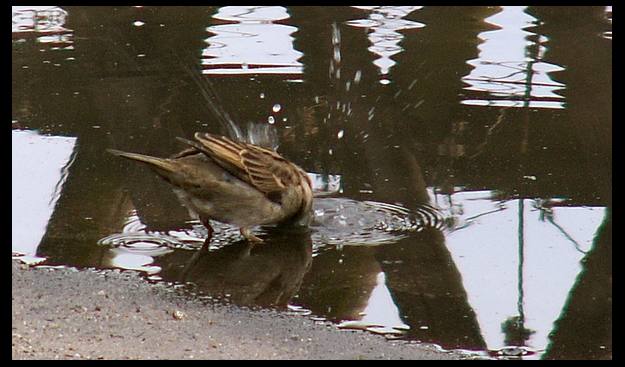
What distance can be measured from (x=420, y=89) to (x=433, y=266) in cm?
349

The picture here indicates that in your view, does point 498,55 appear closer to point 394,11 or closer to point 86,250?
point 394,11

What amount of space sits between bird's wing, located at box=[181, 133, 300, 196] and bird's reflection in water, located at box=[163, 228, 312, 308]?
34 centimetres

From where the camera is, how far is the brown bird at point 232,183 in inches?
273

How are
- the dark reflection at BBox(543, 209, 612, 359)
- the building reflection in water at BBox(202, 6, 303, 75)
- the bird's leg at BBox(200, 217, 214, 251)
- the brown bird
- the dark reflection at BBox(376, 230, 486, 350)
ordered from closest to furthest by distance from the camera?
1. the dark reflection at BBox(543, 209, 612, 359)
2. the dark reflection at BBox(376, 230, 486, 350)
3. the brown bird
4. the bird's leg at BBox(200, 217, 214, 251)
5. the building reflection in water at BBox(202, 6, 303, 75)

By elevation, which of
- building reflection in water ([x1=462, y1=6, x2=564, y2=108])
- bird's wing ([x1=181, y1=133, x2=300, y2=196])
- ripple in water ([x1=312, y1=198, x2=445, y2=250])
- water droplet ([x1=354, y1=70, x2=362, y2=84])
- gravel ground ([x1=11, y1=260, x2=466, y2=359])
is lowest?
building reflection in water ([x1=462, y1=6, x2=564, y2=108])

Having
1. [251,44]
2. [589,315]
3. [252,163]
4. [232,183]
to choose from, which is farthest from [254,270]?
[251,44]

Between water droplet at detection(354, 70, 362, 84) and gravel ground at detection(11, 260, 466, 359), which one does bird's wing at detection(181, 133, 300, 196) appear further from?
water droplet at detection(354, 70, 362, 84)

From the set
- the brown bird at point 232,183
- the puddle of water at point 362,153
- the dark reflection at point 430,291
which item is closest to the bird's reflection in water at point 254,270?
the puddle of water at point 362,153

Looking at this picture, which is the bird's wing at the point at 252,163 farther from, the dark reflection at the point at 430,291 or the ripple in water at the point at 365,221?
the dark reflection at the point at 430,291

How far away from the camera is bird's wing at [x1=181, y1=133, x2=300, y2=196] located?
22.8 ft

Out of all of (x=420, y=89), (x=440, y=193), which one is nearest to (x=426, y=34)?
(x=420, y=89)

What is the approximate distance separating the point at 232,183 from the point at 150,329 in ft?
4.86

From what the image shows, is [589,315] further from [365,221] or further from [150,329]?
[150,329]

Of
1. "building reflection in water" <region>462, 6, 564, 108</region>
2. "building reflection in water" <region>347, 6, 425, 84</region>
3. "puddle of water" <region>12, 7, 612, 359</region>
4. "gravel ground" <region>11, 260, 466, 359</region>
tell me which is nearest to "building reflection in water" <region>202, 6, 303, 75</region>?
"puddle of water" <region>12, 7, 612, 359</region>
